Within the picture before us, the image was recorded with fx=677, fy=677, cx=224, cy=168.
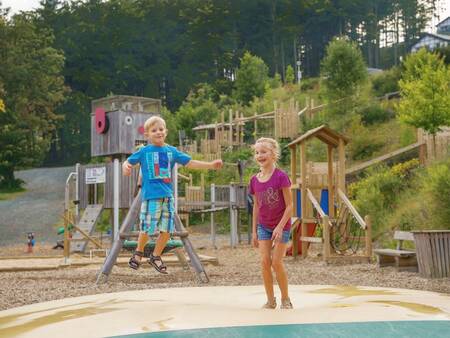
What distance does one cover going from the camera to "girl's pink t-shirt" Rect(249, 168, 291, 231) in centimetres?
569

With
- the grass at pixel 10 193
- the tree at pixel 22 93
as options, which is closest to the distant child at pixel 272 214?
the grass at pixel 10 193

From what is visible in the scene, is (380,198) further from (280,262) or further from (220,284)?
(280,262)

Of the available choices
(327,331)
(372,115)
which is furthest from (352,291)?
(372,115)

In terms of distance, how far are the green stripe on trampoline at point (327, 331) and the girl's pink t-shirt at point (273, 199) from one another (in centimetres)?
121

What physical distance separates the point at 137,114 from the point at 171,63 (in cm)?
5425

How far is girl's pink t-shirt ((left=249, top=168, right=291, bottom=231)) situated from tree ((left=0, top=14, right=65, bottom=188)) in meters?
35.5

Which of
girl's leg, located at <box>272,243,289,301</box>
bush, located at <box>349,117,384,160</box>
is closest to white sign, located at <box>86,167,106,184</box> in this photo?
girl's leg, located at <box>272,243,289,301</box>

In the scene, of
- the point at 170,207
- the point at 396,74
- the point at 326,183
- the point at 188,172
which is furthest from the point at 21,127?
the point at 170,207

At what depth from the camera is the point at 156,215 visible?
23.7 feet

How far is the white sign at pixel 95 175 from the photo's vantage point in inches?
683

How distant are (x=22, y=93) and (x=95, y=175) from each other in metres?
26.8

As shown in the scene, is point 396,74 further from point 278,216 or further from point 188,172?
point 278,216

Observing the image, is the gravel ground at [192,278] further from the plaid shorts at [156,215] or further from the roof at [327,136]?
the roof at [327,136]

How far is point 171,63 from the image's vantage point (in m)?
71.3
